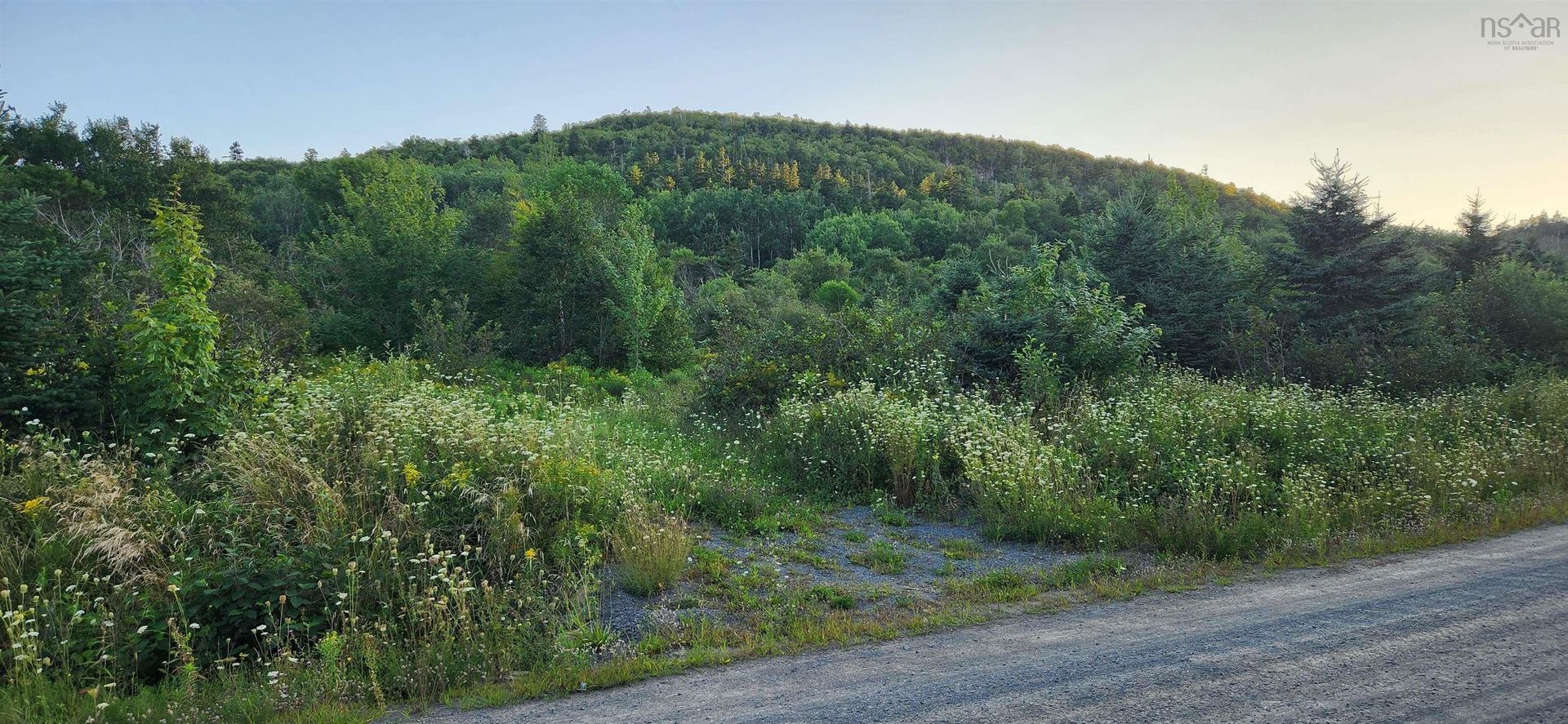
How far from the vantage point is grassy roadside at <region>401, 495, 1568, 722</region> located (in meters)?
4.69

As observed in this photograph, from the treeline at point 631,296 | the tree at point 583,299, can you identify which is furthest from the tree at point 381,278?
the tree at point 583,299

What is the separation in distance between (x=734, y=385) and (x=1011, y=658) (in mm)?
9906

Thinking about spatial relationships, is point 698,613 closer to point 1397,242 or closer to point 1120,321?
point 1120,321

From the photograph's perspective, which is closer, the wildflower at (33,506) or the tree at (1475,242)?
the wildflower at (33,506)

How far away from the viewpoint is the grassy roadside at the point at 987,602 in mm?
4688

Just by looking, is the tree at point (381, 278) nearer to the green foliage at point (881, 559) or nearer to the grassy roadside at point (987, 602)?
the green foliage at point (881, 559)

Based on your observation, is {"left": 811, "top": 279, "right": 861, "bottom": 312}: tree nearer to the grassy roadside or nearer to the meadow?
the meadow

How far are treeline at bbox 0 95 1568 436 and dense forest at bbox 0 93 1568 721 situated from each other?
85 millimetres

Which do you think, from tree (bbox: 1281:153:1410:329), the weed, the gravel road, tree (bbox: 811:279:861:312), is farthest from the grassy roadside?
tree (bbox: 811:279:861:312)

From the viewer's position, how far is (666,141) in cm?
11462

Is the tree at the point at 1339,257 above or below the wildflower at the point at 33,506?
above

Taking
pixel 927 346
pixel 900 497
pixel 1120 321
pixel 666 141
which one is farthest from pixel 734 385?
pixel 666 141

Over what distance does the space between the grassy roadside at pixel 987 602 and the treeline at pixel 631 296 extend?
17.5 ft

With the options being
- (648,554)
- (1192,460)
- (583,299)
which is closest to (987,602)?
(648,554)
